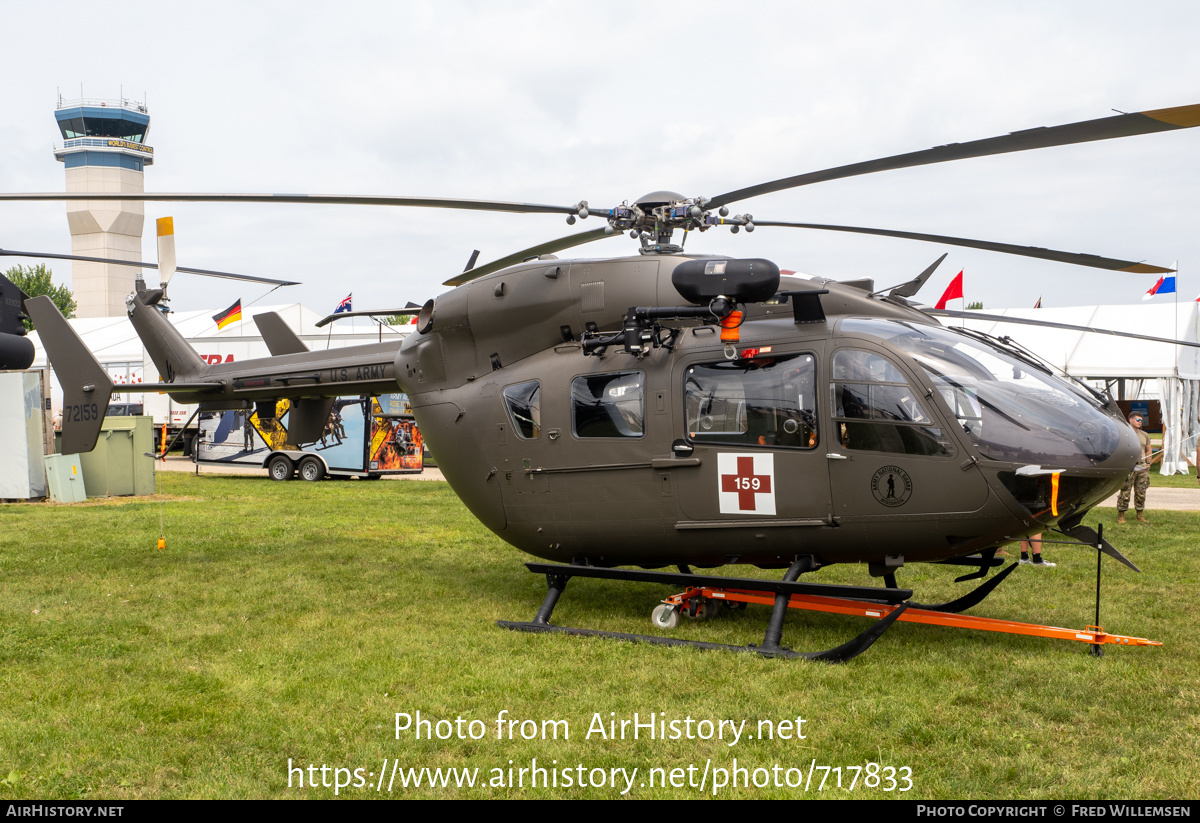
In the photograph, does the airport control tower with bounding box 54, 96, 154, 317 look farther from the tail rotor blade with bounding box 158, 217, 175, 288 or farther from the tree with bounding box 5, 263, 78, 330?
the tail rotor blade with bounding box 158, 217, 175, 288

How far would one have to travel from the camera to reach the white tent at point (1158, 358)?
23.2m

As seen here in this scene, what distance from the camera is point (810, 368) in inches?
269

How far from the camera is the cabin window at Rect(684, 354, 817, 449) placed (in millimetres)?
6832

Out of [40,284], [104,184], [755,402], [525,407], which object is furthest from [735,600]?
[104,184]

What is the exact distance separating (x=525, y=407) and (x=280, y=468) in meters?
17.5

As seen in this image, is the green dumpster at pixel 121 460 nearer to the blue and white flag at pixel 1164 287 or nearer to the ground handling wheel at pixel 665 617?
the ground handling wheel at pixel 665 617

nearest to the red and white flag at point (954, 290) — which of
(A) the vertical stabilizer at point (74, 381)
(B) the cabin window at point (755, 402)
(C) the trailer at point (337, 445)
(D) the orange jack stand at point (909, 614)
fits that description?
(C) the trailer at point (337, 445)

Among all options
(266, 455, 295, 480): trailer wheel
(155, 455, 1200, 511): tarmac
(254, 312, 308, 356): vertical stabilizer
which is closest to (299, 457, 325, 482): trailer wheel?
(266, 455, 295, 480): trailer wheel

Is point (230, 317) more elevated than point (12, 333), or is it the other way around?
point (230, 317)

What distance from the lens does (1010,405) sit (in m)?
6.34

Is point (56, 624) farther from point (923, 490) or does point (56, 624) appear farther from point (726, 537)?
point (923, 490)

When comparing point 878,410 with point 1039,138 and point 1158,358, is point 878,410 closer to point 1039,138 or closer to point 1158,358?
point 1039,138

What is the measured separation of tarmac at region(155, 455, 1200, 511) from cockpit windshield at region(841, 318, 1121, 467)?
8.85 meters
